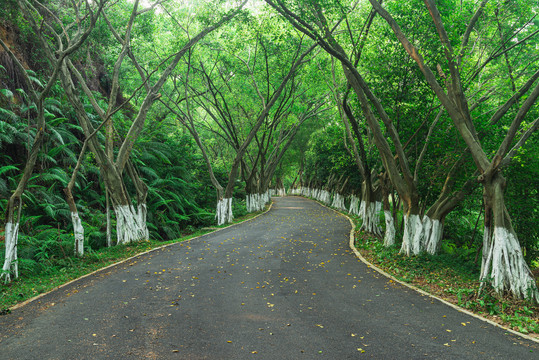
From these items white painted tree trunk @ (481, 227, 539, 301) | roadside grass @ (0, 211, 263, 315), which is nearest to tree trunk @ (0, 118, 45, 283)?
roadside grass @ (0, 211, 263, 315)

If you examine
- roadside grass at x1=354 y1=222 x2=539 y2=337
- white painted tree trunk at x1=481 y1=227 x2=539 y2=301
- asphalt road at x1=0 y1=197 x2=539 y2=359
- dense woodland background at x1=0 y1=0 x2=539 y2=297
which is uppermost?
dense woodland background at x1=0 y1=0 x2=539 y2=297

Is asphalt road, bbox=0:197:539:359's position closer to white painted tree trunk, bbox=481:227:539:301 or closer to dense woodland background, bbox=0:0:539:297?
white painted tree trunk, bbox=481:227:539:301

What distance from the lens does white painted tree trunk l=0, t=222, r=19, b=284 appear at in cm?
788

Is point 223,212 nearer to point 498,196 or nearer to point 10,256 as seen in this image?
point 10,256

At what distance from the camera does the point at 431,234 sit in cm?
1173

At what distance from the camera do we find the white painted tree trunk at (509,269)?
7035 mm

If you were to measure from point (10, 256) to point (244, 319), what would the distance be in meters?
5.40

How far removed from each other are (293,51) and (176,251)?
1179 cm

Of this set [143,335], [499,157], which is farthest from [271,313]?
[499,157]

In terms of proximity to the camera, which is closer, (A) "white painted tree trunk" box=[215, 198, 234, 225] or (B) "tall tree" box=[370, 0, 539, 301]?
(B) "tall tree" box=[370, 0, 539, 301]

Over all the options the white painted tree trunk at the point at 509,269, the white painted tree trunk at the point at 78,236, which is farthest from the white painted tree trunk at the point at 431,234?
the white painted tree trunk at the point at 78,236

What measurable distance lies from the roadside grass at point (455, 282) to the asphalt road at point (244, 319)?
0.57 m

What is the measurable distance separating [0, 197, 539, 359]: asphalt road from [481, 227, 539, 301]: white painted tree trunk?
51.6 inches

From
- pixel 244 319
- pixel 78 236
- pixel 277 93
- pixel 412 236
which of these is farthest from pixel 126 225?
pixel 277 93
